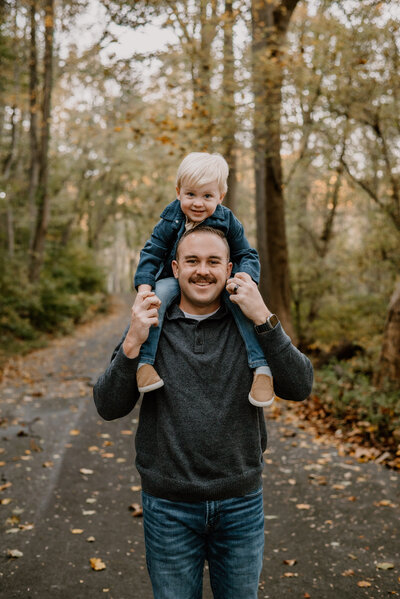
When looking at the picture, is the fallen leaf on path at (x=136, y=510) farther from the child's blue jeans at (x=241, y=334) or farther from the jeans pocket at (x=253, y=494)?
the child's blue jeans at (x=241, y=334)

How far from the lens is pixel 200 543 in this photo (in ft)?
7.04

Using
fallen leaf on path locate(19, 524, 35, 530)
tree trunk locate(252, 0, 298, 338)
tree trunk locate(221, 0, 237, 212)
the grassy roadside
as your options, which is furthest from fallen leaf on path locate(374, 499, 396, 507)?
tree trunk locate(221, 0, 237, 212)

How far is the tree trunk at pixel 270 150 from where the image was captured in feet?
33.9

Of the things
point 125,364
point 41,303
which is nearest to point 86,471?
point 125,364

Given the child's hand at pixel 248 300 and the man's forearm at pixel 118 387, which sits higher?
the child's hand at pixel 248 300

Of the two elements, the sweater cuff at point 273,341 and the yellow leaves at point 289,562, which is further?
the yellow leaves at point 289,562

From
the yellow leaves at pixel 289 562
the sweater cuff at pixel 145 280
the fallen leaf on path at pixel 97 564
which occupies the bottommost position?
the yellow leaves at pixel 289 562

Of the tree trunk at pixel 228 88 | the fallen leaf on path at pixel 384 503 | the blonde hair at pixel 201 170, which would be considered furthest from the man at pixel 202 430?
the tree trunk at pixel 228 88

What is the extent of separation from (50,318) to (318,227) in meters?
9.73

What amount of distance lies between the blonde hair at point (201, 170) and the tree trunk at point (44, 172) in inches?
615

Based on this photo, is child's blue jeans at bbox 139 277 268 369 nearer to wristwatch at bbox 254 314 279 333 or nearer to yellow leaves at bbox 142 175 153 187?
wristwatch at bbox 254 314 279 333

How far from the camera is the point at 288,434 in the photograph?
759 cm

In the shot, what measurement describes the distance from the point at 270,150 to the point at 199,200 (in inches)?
361

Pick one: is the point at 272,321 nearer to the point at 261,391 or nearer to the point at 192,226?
the point at 261,391
